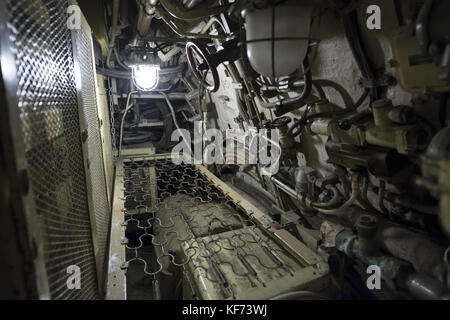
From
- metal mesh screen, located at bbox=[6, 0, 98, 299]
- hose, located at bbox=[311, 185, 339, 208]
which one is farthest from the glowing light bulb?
hose, located at bbox=[311, 185, 339, 208]

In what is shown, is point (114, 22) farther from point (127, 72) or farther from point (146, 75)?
point (127, 72)

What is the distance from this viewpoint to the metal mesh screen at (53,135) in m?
0.81

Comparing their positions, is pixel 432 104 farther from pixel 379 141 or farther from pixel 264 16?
pixel 264 16

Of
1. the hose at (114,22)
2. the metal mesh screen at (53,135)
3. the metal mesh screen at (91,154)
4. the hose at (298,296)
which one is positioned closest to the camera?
the metal mesh screen at (53,135)

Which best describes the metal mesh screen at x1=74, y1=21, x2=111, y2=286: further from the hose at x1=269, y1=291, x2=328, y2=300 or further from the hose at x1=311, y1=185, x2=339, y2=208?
the hose at x1=311, y1=185, x2=339, y2=208

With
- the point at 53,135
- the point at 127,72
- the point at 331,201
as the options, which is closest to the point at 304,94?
the point at 331,201

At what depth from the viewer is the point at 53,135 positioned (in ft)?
3.51

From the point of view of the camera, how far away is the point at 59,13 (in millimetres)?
1235

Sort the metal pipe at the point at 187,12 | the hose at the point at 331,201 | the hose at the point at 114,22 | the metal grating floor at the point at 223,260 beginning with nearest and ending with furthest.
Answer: the metal grating floor at the point at 223,260
the hose at the point at 331,201
the metal pipe at the point at 187,12
the hose at the point at 114,22

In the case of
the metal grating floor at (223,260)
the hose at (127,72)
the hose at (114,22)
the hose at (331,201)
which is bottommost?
the metal grating floor at (223,260)

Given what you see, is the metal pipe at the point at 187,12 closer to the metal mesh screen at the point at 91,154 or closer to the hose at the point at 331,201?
the metal mesh screen at the point at 91,154

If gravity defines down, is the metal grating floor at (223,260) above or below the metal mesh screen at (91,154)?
below

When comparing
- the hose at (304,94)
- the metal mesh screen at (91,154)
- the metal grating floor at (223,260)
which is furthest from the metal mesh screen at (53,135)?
the hose at (304,94)

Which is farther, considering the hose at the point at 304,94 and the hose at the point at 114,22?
the hose at the point at 114,22
